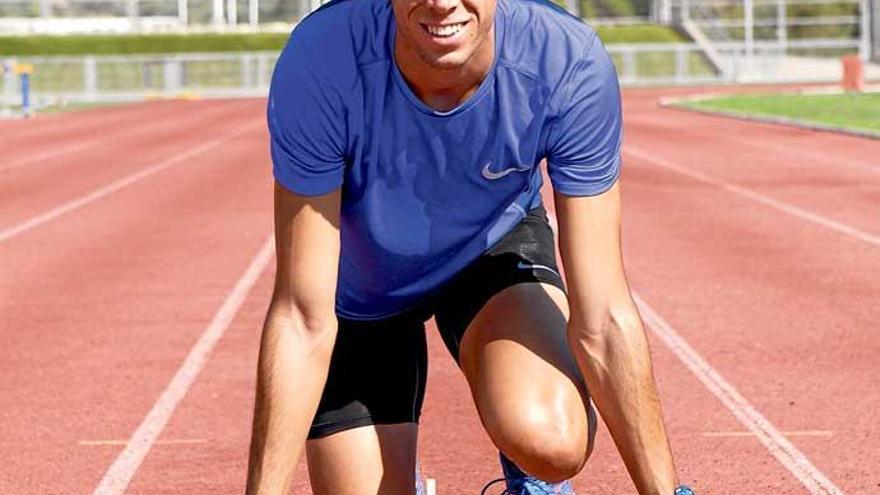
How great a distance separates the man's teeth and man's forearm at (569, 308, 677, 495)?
726mm

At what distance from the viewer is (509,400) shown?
175 inches

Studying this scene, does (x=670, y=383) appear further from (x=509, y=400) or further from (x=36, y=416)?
(x=509, y=400)

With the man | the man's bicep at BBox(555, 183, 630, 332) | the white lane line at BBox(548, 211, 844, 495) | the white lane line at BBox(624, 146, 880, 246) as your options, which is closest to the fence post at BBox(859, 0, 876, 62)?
the white lane line at BBox(624, 146, 880, 246)

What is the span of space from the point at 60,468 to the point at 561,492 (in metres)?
2.65

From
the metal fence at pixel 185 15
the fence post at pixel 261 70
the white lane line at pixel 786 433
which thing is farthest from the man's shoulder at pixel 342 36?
the metal fence at pixel 185 15

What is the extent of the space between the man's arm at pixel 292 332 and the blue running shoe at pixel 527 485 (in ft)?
3.21

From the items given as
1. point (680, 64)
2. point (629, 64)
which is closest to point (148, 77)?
point (629, 64)

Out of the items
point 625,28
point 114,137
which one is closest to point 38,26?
point 625,28

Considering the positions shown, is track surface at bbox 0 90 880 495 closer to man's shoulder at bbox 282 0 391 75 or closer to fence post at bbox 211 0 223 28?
man's shoulder at bbox 282 0 391 75

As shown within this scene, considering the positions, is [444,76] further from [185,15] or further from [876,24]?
[185,15]

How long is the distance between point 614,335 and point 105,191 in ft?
54.9

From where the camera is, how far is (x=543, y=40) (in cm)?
437

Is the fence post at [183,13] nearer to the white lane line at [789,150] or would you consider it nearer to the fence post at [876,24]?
the fence post at [876,24]

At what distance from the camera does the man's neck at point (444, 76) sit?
423 centimetres
